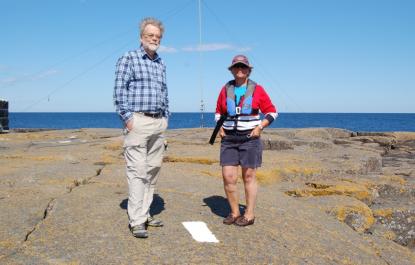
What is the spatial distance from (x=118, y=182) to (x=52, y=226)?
6.79 ft

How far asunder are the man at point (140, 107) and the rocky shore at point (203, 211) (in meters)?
0.34

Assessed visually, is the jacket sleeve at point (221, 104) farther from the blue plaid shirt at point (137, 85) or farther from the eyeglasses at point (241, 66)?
the blue plaid shirt at point (137, 85)

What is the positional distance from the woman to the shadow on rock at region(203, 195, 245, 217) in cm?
37

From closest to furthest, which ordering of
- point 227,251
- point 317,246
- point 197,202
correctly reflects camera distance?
point 227,251 < point 317,246 < point 197,202

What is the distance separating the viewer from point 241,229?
4.21 meters

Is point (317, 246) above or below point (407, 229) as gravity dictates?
above

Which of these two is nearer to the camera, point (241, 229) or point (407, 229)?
point (241, 229)

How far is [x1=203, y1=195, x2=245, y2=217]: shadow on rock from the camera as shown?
4.84m

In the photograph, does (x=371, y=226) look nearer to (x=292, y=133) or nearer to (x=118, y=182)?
(x=118, y=182)

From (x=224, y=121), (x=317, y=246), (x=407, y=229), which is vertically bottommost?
(x=407, y=229)

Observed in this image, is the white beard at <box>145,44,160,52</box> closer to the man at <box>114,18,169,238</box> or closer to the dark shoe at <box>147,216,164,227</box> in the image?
the man at <box>114,18,169,238</box>

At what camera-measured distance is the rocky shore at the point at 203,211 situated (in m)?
3.61

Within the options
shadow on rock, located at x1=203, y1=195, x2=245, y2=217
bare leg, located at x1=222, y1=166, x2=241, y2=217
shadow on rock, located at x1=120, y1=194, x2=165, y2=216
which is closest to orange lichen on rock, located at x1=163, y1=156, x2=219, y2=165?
shadow on rock, located at x1=203, y1=195, x2=245, y2=217

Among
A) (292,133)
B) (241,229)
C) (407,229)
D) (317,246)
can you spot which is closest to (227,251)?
(241,229)
